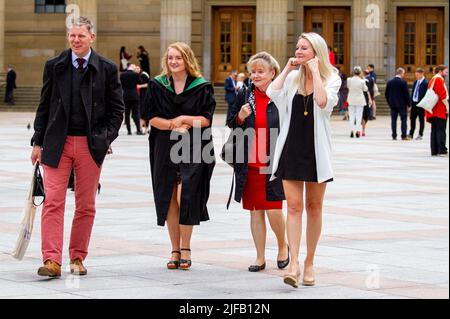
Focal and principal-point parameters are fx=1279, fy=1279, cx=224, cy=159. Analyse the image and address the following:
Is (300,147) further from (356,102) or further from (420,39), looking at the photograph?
(420,39)

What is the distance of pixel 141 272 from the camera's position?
1020cm

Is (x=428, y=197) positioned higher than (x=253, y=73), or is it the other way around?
(x=253, y=73)

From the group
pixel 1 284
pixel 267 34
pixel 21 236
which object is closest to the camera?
pixel 1 284

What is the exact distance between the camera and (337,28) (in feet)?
165

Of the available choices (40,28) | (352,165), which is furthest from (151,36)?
(352,165)

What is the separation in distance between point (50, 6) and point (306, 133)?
43.8 meters

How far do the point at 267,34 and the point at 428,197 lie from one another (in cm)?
3087

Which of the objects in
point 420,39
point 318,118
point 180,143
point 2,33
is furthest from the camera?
point 420,39

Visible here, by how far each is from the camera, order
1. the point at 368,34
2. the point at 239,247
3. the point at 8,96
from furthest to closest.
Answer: the point at 8,96, the point at 368,34, the point at 239,247

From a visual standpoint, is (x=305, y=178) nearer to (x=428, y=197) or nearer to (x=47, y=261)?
(x=47, y=261)

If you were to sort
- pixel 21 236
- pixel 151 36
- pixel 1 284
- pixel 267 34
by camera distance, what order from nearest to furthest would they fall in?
pixel 1 284, pixel 21 236, pixel 267 34, pixel 151 36

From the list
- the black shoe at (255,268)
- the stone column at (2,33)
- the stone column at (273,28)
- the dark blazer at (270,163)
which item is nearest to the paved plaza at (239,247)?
the black shoe at (255,268)

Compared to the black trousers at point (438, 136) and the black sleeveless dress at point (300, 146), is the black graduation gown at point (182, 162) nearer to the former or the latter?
the black sleeveless dress at point (300, 146)

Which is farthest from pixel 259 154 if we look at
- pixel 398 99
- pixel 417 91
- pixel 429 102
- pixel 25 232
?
pixel 398 99
